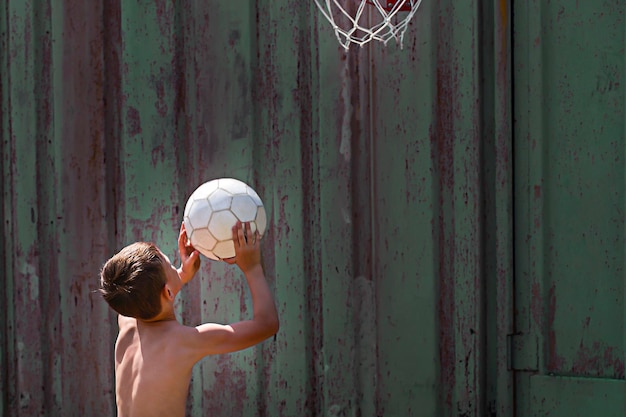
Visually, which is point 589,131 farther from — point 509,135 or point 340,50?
point 340,50

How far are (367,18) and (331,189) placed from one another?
0.86m

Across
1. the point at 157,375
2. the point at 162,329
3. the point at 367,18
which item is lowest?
the point at 157,375

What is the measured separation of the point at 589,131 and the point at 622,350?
1.01 metres

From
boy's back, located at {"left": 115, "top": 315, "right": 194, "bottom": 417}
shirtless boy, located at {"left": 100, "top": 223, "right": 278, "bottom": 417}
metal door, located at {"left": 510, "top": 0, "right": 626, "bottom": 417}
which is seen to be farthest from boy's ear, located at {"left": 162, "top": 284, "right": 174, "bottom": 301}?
metal door, located at {"left": 510, "top": 0, "right": 626, "bottom": 417}

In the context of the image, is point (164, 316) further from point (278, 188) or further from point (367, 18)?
point (367, 18)

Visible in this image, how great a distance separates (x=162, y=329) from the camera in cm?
348

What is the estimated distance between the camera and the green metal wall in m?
3.86

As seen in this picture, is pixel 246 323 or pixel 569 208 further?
pixel 569 208

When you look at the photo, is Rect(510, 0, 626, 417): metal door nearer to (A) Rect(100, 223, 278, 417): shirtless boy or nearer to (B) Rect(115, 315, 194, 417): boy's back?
(A) Rect(100, 223, 278, 417): shirtless boy

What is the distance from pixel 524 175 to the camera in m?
3.90

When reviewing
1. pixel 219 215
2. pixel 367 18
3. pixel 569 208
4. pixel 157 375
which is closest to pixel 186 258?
pixel 219 215

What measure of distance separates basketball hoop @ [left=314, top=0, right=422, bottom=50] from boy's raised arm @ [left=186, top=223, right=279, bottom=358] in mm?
1154

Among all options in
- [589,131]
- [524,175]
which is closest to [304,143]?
[524,175]

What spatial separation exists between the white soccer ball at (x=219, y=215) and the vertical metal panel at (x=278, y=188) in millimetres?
648
